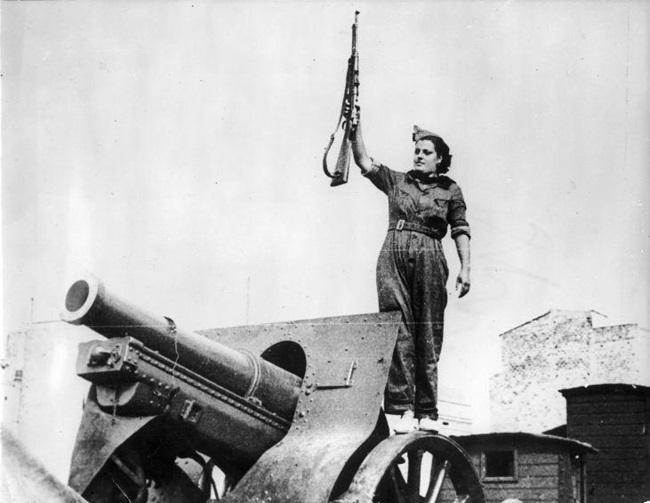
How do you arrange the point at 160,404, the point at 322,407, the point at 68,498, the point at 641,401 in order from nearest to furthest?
the point at 68,498 → the point at 160,404 → the point at 322,407 → the point at 641,401

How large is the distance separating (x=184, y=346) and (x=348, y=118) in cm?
206

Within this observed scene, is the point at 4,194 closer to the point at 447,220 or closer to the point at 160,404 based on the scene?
the point at 160,404

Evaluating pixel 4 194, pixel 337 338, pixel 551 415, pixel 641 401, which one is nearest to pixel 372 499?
pixel 337 338

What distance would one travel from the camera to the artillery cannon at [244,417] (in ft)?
17.5

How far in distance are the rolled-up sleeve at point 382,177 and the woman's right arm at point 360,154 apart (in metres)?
0.03

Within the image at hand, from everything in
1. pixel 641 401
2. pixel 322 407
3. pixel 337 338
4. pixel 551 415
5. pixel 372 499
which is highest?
pixel 337 338

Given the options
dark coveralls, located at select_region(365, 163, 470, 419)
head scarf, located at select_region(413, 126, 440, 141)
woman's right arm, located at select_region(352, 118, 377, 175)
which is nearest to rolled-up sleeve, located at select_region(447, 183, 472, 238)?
dark coveralls, located at select_region(365, 163, 470, 419)

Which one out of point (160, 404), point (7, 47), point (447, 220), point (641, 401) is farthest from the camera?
point (641, 401)

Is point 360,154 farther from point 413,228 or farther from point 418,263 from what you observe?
point 418,263

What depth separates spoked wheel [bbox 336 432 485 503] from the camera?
546cm

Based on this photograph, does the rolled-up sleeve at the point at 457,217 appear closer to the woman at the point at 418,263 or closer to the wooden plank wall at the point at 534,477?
the woman at the point at 418,263

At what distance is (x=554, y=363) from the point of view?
91.5 ft

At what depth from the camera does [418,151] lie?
6852 millimetres

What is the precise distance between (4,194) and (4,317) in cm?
81
